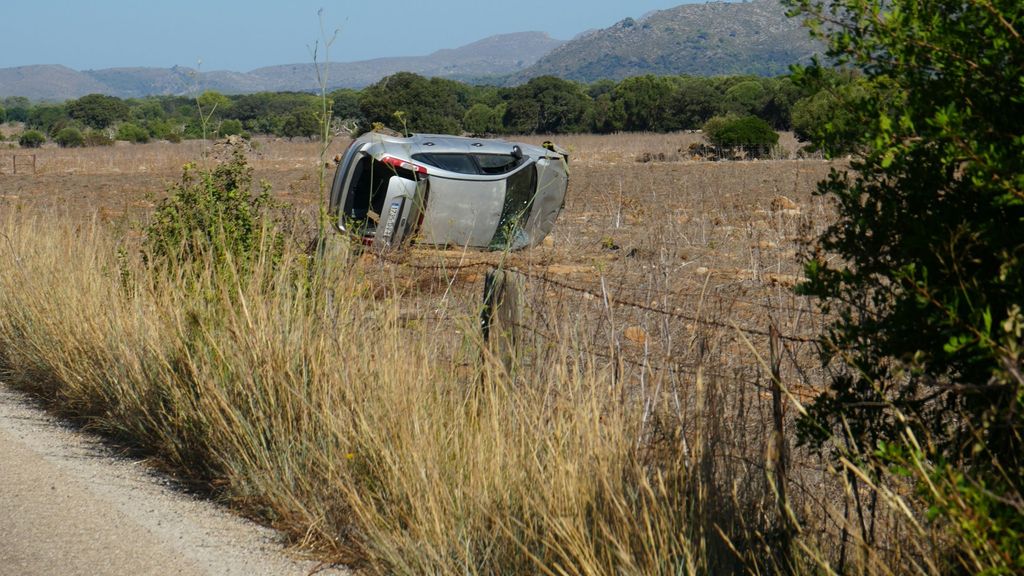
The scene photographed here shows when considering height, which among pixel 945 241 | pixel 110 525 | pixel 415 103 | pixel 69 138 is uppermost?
pixel 945 241

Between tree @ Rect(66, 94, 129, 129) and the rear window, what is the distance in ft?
262

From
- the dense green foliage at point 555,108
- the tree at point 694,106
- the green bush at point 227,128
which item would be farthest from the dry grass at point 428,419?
the tree at point 694,106

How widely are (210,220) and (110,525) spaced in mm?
3160

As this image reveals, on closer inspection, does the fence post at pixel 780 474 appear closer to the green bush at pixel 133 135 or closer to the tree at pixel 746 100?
the tree at pixel 746 100

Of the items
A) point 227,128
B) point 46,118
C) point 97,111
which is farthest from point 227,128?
point 46,118

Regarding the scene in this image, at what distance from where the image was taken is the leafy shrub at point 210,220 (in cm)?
756

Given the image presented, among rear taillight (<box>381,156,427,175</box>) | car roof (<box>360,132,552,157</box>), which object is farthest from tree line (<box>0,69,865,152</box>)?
rear taillight (<box>381,156,427,175</box>)

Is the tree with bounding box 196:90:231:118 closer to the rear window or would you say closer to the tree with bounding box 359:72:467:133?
the rear window

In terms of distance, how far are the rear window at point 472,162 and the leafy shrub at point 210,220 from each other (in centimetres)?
540

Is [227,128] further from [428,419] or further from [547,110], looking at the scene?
[547,110]

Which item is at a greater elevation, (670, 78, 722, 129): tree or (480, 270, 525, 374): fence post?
(480, 270, 525, 374): fence post

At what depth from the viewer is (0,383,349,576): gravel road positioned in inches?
176

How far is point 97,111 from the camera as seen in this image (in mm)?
88250

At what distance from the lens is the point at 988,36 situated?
2859mm
